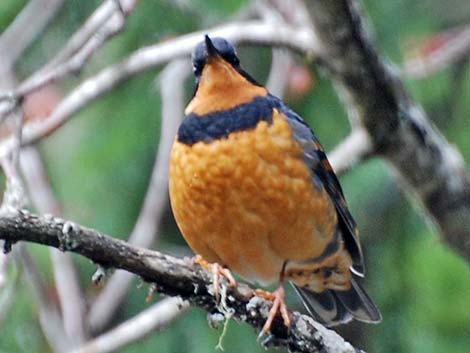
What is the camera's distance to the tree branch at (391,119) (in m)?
5.07

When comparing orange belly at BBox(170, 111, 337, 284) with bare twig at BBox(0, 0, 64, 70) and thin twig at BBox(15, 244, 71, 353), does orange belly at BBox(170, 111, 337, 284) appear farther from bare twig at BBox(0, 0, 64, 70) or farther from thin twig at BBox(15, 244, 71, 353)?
bare twig at BBox(0, 0, 64, 70)

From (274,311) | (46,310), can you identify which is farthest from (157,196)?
(274,311)

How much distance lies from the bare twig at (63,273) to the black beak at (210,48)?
169 centimetres

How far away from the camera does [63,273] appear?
585 cm

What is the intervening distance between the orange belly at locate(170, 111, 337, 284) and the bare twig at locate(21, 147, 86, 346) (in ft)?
5.10

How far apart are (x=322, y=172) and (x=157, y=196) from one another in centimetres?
123

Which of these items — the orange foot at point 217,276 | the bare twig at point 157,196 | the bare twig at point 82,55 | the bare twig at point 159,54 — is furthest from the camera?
the bare twig at point 157,196

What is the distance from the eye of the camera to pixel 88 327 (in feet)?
20.0

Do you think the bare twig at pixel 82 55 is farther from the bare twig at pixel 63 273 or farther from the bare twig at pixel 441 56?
the bare twig at pixel 441 56

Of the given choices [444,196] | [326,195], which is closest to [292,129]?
[326,195]

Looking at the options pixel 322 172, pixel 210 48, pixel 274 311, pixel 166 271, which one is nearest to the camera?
pixel 166 271

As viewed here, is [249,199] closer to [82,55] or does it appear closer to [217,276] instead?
[217,276]

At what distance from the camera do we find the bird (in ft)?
14.0

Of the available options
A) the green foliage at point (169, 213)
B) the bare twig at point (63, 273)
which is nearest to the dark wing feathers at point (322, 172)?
the green foliage at point (169, 213)
